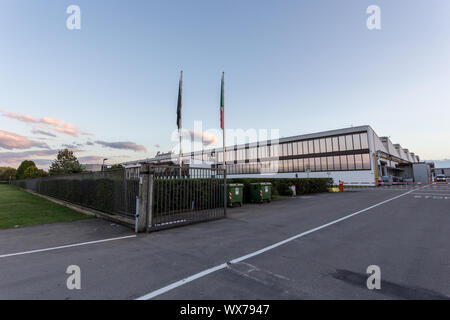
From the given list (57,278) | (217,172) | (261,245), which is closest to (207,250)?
(261,245)

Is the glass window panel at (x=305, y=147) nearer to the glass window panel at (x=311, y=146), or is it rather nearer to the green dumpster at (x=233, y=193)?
the glass window panel at (x=311, y=146)

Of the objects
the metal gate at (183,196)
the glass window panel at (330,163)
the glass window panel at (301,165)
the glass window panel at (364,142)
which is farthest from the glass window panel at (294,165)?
the metal gate at (183,196)

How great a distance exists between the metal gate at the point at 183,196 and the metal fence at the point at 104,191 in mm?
792

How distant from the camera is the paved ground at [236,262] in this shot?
9.73ft

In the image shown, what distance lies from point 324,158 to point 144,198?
41243 mm

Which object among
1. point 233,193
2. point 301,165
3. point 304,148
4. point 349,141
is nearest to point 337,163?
point 349,141

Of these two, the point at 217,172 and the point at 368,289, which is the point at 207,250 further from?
the point at 217,172

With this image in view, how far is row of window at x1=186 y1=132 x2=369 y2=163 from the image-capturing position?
37.9 metres

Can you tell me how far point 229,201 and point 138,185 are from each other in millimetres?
6123

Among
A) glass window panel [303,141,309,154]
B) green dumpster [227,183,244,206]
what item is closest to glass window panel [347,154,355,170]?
glass window panel [303,141,309,154]

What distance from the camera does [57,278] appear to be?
3438 mm

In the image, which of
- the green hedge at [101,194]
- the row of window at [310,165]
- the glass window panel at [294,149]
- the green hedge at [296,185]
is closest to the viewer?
the green hedge at [101,194]

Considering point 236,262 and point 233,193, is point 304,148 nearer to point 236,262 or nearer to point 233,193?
point 233,193
